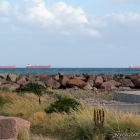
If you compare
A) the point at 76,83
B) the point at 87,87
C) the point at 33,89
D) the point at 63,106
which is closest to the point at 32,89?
the point at 33,89

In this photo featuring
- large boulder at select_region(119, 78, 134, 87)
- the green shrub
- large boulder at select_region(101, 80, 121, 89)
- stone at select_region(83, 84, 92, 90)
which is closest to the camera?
the green shrub

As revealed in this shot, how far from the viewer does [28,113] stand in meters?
16.4

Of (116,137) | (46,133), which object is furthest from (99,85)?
(116,137)

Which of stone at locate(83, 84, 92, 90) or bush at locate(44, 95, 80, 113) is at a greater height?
bush at locate(44, 95, 80, 113)

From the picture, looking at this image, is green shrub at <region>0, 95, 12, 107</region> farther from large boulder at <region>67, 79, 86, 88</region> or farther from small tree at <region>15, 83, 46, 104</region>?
large boulder at <region>67, 79, 86, 88</region>

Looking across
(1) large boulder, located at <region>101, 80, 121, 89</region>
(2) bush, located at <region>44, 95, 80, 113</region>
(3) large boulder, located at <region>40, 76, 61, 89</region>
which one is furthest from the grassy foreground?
(3) large boulder, located at <region>40, 76, 61, 89</region>

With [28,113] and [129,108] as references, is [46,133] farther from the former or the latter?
[129,108]

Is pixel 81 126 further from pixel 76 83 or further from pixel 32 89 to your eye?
pixel 76 83

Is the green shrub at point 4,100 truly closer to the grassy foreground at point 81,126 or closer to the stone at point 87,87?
the grassy foreground at point 81,126

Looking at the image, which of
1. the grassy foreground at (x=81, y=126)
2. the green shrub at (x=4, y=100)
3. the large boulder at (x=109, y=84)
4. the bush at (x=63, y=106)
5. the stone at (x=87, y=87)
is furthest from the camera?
the large boulder at (x=109, y=84)

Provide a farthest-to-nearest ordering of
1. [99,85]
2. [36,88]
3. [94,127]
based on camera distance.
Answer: [99,85], [36,88], [94,127]

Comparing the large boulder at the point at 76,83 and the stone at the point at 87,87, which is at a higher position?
the large boulder at the point at 76,83

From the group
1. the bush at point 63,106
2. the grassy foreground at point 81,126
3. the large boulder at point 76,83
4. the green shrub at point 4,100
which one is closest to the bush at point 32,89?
the green shrub at point 4,100

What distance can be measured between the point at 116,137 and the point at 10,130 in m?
2.37
